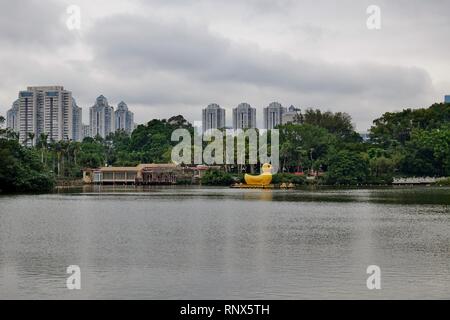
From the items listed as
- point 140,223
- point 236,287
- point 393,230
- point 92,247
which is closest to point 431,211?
point 393,230

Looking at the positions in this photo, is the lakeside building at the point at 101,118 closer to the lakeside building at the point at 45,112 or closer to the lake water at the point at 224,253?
the lakeside building at the point at 45,112

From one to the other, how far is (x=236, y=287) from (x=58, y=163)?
7225 centimetres

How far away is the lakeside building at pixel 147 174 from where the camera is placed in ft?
265

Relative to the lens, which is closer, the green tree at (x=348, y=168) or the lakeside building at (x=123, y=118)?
the green tree at (x=348, y=168)

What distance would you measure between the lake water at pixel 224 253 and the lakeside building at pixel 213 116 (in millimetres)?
107220

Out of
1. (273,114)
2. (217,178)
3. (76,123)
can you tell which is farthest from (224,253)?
(76,123)

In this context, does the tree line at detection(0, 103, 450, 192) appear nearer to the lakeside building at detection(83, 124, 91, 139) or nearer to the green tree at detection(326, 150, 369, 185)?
the green tree at detection(326, 150, 369, 185)

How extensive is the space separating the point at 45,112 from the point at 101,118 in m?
A: 35.6

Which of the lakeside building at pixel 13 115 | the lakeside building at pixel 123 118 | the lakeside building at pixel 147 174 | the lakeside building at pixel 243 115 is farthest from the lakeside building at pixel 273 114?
the lakeside building at pixel 147 174

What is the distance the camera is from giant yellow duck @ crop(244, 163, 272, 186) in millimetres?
70000

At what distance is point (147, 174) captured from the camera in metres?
81.7

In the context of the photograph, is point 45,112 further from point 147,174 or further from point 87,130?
point 147,174

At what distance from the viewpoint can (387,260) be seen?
18.5 metres

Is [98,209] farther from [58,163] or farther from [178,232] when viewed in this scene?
[58,163]
